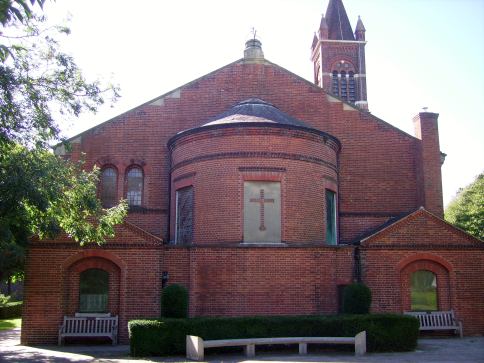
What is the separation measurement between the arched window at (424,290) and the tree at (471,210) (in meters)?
22.6

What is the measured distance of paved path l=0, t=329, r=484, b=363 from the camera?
13.7 meters

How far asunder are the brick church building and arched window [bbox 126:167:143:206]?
4 cm

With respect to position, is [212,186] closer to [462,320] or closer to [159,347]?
[159,347]

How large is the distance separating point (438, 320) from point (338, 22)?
4003 centimetres

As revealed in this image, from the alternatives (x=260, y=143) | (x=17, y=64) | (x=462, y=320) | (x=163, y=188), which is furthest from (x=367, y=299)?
(x=17, y=64)

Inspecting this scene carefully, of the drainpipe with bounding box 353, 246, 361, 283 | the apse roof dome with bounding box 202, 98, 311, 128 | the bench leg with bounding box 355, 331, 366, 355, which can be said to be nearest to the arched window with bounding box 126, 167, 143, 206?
the apse roof dome with bounding box 202, 98, 311, 128

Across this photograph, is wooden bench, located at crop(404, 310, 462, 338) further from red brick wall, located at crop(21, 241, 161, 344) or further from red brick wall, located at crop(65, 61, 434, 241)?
red brick wall, located at crop(21, 241, 161, 344)

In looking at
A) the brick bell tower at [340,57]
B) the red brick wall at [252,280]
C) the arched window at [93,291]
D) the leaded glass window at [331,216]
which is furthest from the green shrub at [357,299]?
the brick bell tower at [340,57]

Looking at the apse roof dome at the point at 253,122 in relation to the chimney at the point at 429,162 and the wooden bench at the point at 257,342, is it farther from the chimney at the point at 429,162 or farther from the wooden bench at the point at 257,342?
the wooden bench at the point at 257,342

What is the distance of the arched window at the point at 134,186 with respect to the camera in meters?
22.4

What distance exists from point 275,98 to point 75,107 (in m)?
10.6

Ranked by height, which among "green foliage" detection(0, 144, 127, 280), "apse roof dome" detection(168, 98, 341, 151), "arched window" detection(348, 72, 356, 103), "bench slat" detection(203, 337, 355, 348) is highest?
"arched window" detection(348, 72, 356, 103)

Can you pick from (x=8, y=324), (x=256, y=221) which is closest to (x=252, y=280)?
(x=256, y=221)

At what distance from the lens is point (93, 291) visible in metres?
17.8
